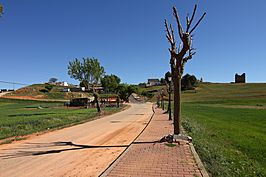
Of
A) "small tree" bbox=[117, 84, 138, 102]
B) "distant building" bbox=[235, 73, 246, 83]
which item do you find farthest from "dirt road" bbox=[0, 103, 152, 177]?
"distant building" bbox=[235, 73, 246, 83]

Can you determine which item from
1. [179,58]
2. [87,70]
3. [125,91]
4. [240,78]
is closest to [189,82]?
[125,91]

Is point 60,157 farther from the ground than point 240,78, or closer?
closer

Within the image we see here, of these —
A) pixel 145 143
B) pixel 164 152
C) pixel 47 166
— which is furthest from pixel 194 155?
pixel 47 166

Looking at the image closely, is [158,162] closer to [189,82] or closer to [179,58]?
[179,58]

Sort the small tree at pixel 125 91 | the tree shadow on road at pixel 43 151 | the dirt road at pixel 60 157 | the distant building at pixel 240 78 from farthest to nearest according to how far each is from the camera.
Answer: the distant building at pixel 240 78 < the small tree at pixel 125 91 < the tree shadow on road at pixel 43 151 < the dirt road at pixel 60 157

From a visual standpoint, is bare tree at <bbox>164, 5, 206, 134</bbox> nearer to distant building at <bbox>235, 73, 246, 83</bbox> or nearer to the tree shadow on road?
the tree shadow on road

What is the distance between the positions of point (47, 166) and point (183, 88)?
10663 cm

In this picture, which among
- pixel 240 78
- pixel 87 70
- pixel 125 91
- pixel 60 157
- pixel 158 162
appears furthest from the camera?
pixel 240 78

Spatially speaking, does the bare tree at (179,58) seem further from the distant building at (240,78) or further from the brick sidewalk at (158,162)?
the distant building at (240,78)

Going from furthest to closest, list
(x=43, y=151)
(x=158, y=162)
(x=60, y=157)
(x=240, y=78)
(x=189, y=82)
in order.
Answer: (x=240, y=78)
(x=189, y=82)
(x=43, y=151)
(x=60, y=157)
(x=158, y=162)

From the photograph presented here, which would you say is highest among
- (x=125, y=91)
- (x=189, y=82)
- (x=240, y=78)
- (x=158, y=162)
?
(x=240, y=78)

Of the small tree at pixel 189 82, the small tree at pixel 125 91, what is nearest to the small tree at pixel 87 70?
the small tree at pixel 125 91

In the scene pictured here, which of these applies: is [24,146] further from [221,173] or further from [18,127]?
[221,173]

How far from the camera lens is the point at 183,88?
111 meters
